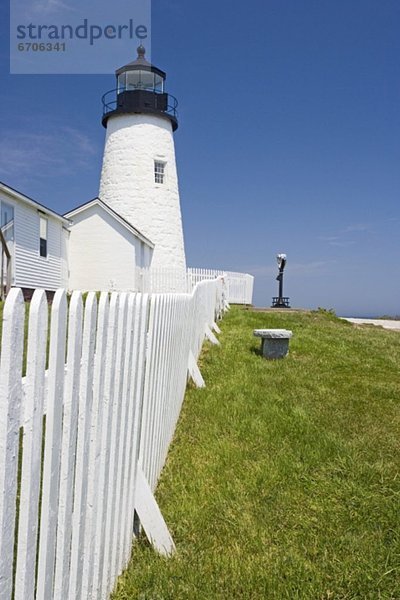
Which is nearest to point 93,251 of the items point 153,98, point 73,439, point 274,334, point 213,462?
point 153,98

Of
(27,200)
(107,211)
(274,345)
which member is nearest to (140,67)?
(107,211)

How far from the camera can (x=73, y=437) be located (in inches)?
62.6

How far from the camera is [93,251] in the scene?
21.1 metres

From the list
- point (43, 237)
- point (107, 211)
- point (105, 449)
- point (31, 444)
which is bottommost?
point (105, 449)

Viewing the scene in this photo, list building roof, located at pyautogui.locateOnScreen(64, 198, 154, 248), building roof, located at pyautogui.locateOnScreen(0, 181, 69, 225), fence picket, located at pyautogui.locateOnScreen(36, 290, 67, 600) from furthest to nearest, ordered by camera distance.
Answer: building roof, located at pyautogui.locateOnScreen(64, 198, 154, 248) < building roof, located at pyautogui.locateOnScreen(0, 181, 69, 225) < fence picket, located at pyautogui.locateOnScreen(36, 290, 67, 600)

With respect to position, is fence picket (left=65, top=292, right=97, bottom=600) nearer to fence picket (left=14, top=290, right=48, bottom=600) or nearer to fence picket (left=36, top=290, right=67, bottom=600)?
fence picket (left=36, top=290, right=67, bottom=600)

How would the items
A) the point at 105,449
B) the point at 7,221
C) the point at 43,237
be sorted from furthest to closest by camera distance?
the point at 43,237, the point at 7,221, the point at 105,449

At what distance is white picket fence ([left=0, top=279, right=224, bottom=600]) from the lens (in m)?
1.21

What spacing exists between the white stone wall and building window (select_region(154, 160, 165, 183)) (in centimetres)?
20

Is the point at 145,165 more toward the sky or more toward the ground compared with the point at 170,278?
more toward the sky

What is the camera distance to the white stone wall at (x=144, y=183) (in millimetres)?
22281

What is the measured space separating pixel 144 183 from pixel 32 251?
7.03 meters

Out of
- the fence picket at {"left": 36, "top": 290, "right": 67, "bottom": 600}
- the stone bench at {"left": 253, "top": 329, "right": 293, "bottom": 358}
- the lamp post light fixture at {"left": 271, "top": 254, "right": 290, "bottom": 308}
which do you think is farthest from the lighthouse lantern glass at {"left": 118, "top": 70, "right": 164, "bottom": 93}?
the fence picket at {"left": 36, "top": 290, "right": 67, "bottom": 600}

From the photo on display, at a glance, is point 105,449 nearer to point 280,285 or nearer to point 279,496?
point 279,496
